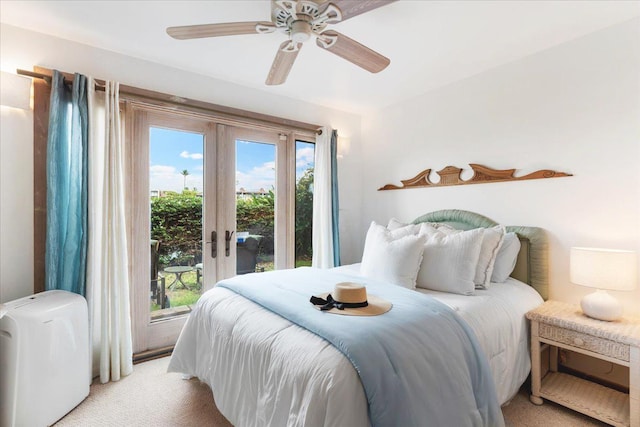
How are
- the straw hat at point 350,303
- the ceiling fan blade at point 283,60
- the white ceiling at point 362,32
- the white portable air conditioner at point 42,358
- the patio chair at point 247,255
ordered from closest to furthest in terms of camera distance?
the straw hat at point 350,303
the white portable air conditioner at point 42,358
the ceiling fan blade at point 283,60
the white ceiling at point 362,32
the patio chair at point 247,255

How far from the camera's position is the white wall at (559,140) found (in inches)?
82.0

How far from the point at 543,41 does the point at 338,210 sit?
8.05 ft

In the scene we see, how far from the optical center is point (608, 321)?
1.88 metres

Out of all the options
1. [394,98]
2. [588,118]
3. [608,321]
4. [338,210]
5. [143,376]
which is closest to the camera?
[608,321]

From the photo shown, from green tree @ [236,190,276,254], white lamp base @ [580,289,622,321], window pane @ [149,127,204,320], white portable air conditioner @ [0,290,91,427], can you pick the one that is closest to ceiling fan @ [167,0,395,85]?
window pane @ [149,127,204,320]

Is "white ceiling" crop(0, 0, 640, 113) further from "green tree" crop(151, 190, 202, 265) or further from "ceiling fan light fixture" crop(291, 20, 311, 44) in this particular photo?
"green tree" crop(151, 190, 202, 265)

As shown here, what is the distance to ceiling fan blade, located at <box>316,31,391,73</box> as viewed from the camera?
5.70 ft

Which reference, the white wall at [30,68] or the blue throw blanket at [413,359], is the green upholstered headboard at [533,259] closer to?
the blue throw blanket at [413,359]

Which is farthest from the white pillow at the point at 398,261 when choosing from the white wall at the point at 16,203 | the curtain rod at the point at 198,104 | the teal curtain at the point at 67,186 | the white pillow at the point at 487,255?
the white wall at the point at 16,203

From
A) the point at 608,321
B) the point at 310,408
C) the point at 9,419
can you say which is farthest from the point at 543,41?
the point at 9,419

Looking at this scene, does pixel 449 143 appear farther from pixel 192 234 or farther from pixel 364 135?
pixel 192 234

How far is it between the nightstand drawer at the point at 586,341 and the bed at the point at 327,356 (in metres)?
0.14

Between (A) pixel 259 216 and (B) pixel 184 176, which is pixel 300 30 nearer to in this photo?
(B) pixel 184 176

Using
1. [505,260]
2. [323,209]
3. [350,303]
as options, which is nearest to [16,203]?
[350,303]
